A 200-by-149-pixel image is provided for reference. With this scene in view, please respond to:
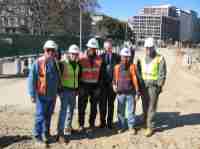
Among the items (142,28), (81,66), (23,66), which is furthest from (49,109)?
(142,28)

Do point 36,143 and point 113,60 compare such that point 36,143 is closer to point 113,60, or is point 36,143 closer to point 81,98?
point 81,98

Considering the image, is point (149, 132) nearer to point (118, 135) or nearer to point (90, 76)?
point (118, 135)

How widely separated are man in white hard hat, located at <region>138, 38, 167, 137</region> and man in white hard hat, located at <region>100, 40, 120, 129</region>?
1.86 feet

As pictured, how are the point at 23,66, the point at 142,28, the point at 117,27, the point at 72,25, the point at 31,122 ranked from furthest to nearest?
the point at 142,28 → the point at 117,27 → the point at 72,25 → the point at 23,66 → the point at 31,122

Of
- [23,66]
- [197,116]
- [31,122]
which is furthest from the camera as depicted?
[23,66]

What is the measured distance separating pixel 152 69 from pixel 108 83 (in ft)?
3.04

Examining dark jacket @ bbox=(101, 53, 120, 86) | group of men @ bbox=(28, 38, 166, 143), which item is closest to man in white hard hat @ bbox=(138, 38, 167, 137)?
group of men @ bbox=(28, 38, 166, 143)

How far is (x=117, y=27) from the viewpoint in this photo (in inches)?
4700

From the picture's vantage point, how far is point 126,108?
848cm

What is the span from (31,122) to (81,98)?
2050 millimetres

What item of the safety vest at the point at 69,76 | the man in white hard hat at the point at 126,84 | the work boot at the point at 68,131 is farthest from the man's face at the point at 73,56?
the work boot at the point at 68,131

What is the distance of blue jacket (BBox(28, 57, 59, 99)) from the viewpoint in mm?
7211

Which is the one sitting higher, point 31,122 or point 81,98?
point 81,98

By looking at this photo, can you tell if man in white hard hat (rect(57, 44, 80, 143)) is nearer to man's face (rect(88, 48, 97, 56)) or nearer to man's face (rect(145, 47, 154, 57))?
man's face (rect(88, 48, 97, 56))
